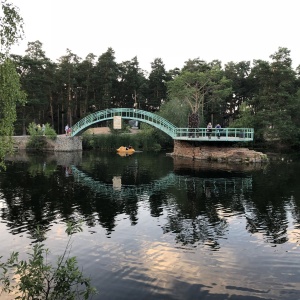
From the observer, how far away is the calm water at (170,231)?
8352 millimetres

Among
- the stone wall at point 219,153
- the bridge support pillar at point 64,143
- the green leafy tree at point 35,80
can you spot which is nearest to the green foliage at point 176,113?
the stone wall at point 219,153

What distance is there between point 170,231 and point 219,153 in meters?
25.1

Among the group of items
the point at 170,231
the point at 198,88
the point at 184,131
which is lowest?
the point at 170,231

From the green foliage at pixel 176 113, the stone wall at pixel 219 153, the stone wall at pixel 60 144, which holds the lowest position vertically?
the stone wall at pixel 219 153

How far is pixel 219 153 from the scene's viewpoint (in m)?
36.5

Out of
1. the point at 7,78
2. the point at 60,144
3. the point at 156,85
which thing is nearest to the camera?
the point at 7,78

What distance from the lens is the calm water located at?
329 inches

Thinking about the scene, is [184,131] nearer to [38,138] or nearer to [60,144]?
[60,144]

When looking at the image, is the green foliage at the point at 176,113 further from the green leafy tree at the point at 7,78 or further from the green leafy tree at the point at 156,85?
the green leafy tree at the point at 7,78

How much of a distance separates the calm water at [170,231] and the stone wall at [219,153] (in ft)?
34.6

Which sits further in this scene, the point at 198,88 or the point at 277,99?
the point at 198,88

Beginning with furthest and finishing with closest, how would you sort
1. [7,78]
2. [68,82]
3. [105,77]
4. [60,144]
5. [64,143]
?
1. [105,77]
2. [68,82]
3. [60,144]
4. [64,143]
5. [7,78]

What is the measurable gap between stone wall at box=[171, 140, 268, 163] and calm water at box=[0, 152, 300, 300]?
10.6m

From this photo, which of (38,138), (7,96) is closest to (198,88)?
(38,138)
